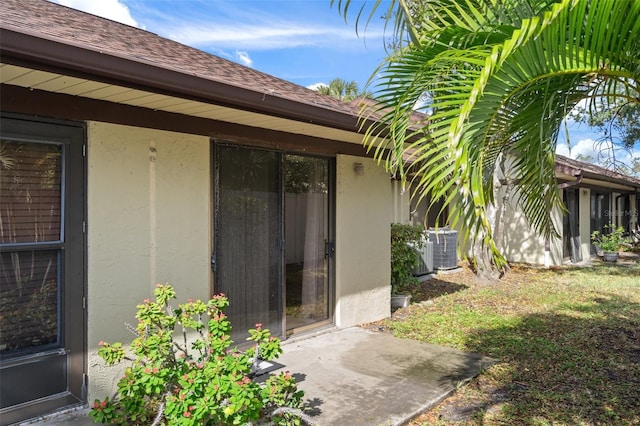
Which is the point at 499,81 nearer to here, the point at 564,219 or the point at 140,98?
the point at 140,98

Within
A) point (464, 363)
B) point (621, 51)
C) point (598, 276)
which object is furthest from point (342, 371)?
point (598, 276)

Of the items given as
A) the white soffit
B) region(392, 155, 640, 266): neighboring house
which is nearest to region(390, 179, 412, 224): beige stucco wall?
region(392, 155, 640, 266): neighboring house

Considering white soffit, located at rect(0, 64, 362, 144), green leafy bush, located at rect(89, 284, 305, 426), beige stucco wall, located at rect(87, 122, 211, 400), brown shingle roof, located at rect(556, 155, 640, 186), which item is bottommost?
green leafy bush, located at rect(89, 284, 305, 426)

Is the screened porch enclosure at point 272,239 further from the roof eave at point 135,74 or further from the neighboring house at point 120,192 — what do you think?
the roof eave at point 135,74

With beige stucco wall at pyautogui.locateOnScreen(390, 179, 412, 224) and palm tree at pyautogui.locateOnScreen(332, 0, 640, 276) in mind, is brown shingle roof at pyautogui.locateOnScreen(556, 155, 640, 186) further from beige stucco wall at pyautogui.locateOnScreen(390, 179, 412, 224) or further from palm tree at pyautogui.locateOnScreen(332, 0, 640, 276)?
palm tree at pyautogui.locateOnScreen(332, 0, 640, 276)

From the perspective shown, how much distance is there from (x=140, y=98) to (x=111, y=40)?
0.72 meters

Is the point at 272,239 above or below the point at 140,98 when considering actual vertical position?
below

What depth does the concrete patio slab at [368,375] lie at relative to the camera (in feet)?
12.6

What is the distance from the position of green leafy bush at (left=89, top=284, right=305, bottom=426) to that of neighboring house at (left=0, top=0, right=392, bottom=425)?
685 millimetres

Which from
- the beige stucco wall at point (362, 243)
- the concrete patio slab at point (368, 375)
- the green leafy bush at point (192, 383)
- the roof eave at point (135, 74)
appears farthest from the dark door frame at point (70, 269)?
the beige stucco wall at point (362, 243)

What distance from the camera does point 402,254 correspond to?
953cm

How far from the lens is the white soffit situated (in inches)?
128

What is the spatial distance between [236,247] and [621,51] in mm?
4012

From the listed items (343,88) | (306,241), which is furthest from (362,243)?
(343,88)
